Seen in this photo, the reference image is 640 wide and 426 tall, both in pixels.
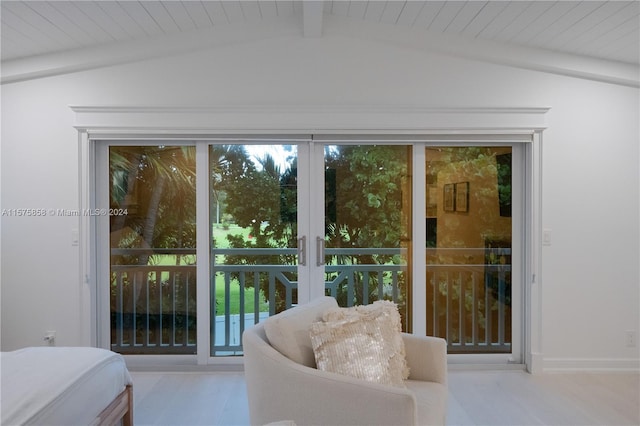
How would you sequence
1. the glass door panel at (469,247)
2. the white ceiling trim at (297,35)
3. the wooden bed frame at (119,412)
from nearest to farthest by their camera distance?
the wooden bed frame at (119,412), the white ceiling trim at (297,35), the glass door panel at (469,247)

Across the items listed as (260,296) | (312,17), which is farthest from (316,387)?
(312,17)

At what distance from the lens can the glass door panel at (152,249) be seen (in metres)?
3.47

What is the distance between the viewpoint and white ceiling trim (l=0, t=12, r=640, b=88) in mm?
3258

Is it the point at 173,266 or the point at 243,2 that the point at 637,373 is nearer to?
the point at 173,266

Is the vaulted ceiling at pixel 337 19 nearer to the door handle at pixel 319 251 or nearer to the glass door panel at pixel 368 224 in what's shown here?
the glass door panel at pixel 368 224

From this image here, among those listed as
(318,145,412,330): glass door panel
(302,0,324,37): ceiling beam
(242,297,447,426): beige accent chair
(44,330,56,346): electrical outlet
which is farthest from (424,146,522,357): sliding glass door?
(44,330,56,346): electrical outlet

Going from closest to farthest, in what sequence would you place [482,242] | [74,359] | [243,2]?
[74,359]
[243,2]
[482,242]

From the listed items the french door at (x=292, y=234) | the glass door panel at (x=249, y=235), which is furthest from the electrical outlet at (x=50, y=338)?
the glass door panel at (x=249, y=235)

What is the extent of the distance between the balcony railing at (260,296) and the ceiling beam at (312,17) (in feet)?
5.44

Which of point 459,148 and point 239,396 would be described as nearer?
point 239,396

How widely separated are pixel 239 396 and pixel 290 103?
2117 millimetres

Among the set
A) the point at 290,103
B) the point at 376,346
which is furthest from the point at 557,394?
the point at 290,103

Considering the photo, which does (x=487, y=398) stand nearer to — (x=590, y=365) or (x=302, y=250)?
(x=590, y=365)

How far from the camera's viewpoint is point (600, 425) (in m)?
2.54
